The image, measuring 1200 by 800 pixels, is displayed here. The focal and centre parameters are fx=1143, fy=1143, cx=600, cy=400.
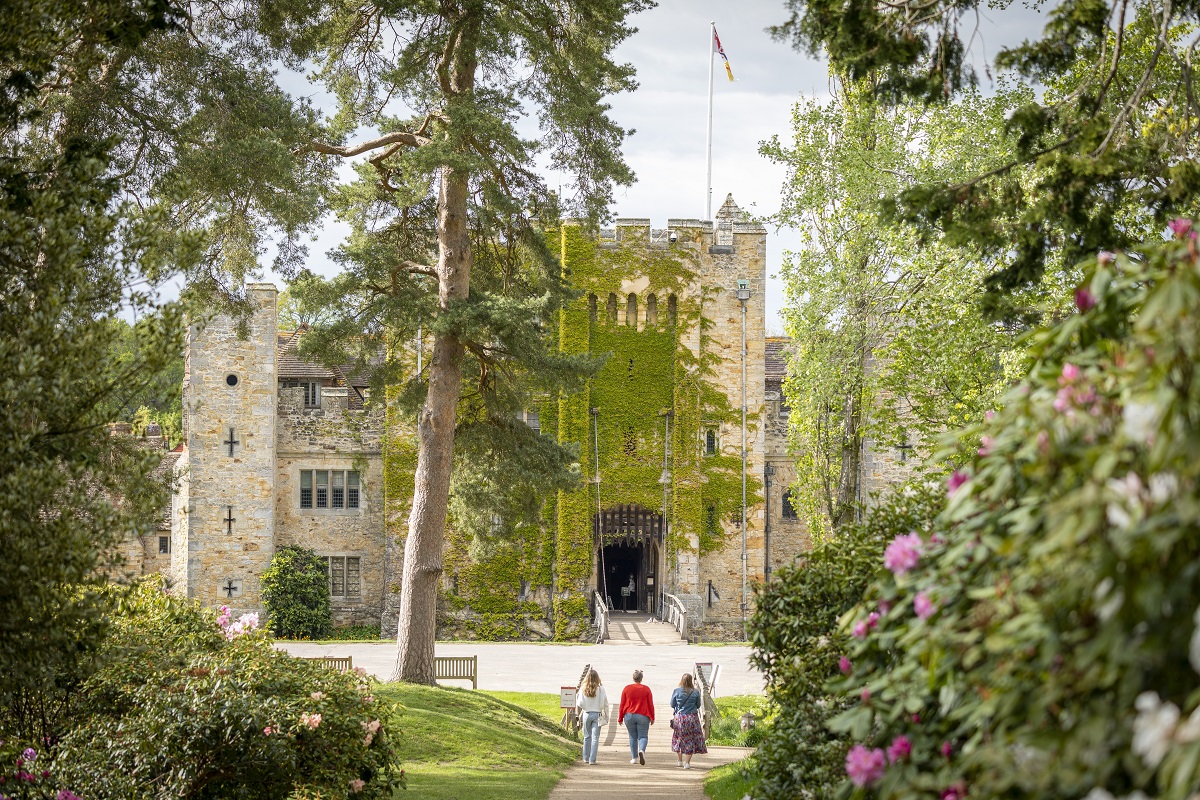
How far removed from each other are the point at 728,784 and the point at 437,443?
8.41 meters

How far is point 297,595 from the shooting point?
34.2m

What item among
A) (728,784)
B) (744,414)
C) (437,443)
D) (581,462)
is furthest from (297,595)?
(728,784)

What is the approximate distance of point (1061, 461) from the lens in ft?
9.73

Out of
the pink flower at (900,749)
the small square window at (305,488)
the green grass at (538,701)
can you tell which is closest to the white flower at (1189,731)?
the pink flower at (900,749)

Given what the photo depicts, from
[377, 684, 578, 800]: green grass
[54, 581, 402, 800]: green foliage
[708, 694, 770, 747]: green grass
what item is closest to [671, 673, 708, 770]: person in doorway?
[377, 684, 578, 800]: green grass

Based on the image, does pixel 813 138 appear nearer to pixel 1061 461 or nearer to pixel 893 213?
pixel 893 213

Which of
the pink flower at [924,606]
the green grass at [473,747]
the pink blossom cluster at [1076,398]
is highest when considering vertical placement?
the pink blossom cluster at [1076,398]

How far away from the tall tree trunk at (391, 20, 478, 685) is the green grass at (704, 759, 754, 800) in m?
6.34

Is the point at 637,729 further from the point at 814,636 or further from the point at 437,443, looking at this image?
the point at 814,636

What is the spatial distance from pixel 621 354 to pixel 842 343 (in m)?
16.6

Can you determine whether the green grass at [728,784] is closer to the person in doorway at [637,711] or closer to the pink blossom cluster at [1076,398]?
the person in doorway at [637,711]

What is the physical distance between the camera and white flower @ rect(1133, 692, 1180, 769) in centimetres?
228

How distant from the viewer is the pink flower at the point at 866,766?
362 cm

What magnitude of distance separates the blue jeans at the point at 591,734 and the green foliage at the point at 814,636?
760cm
